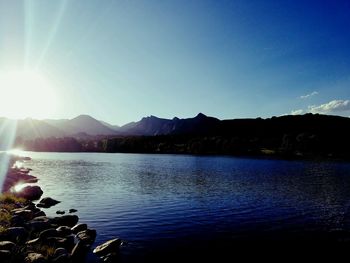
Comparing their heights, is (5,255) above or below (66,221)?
above

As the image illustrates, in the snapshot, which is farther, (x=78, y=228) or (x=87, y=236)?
(x=78, y=228)

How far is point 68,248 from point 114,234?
693 centimetres

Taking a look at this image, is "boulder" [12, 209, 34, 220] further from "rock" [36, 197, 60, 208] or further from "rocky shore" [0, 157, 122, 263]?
"rock" [36, 197, 60, 208]

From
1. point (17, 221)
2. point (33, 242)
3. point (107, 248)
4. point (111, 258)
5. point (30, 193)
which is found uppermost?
point (30, 193)

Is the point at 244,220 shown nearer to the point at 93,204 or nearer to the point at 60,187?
the point at 93,204

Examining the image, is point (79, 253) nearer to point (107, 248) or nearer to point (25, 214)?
point (107, 248)

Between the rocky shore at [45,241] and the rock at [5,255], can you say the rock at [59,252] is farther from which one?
the rock at [5,255]

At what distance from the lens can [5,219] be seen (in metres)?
37.2

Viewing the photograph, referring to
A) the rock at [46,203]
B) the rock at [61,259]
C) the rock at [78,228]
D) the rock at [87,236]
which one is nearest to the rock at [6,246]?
the rock at [61,259]

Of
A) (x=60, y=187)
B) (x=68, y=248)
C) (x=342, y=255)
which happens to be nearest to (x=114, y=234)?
(x=68, y=248)

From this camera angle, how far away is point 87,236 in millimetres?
34969

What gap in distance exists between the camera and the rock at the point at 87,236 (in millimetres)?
33778

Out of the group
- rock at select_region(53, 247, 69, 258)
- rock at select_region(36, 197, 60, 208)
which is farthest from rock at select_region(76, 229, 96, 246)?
rock at select_region(36, 197, 60, 208)

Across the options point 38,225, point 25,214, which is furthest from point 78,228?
point 25,214
